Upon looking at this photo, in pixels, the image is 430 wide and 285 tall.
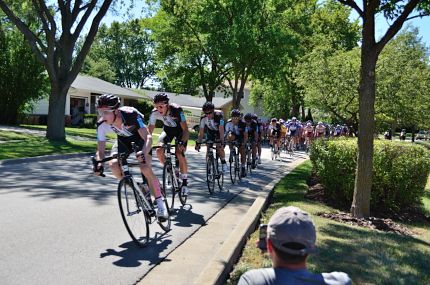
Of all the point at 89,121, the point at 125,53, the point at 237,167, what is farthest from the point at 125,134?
the point at 125,53

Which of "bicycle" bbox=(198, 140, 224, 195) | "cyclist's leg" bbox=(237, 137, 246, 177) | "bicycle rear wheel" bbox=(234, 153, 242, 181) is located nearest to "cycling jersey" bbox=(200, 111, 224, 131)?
"bicycle" bbox=(198, 140, 224, 195)

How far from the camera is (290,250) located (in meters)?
2.41

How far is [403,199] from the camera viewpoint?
984 cm

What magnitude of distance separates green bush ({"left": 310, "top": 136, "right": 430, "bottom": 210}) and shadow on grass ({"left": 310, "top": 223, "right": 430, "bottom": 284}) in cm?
224

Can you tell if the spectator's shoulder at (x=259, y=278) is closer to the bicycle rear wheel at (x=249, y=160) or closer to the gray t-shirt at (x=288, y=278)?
the gray t-shirt at (x=288, y=278)

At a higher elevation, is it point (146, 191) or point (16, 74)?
point (16, 74)

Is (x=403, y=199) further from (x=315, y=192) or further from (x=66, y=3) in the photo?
(x=66, y=3)

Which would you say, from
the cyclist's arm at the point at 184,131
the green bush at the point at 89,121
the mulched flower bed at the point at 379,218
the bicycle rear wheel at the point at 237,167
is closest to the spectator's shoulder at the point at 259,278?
the cyclist's arm at the point at 184,131

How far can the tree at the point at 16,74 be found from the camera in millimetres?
30312

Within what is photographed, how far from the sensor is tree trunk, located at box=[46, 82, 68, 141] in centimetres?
2206

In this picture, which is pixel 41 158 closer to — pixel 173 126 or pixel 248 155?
pixel 248 155

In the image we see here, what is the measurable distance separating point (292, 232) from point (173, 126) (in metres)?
6.48

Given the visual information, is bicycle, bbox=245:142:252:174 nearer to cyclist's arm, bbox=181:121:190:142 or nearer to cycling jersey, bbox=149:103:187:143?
cycling jersey, bbox=149:103:187:143

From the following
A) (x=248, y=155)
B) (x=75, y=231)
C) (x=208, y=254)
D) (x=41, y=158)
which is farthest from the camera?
(x=41, y=158)
